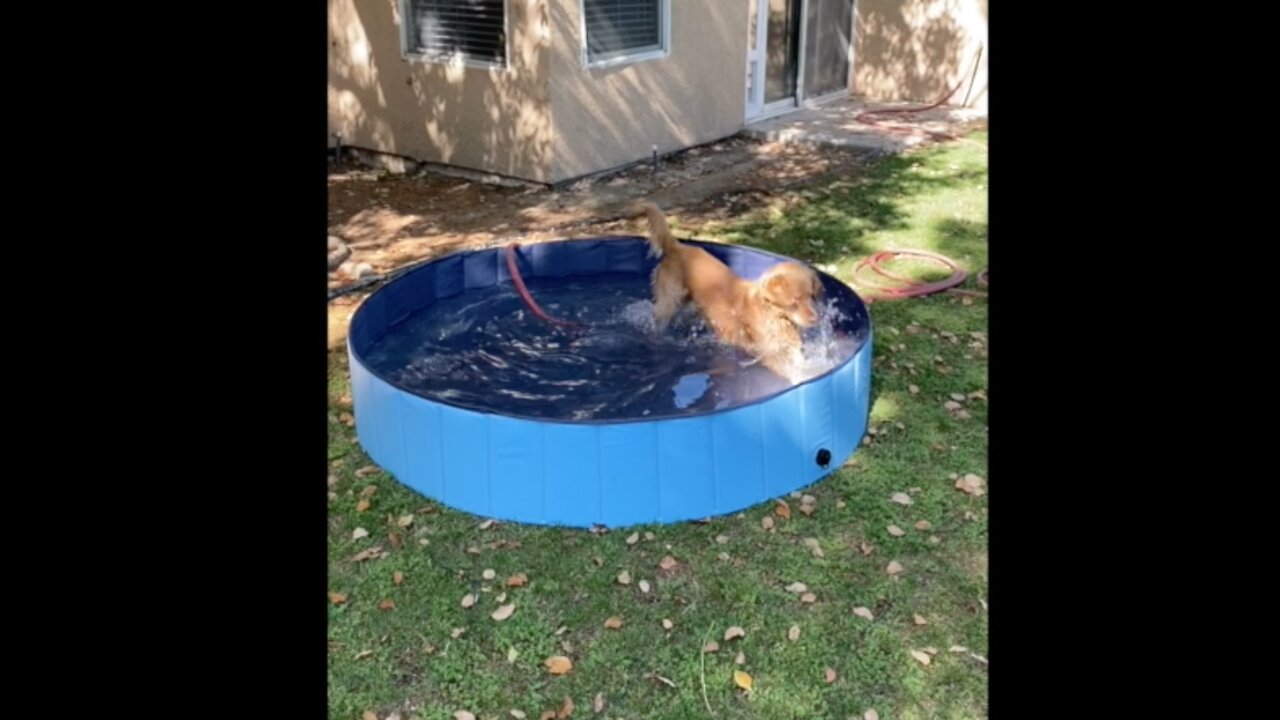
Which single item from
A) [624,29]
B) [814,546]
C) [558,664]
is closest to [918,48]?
[624,29]

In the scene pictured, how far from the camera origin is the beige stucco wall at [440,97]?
11.0 meters

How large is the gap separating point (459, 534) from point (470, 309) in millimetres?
3159

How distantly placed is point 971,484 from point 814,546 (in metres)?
1.11

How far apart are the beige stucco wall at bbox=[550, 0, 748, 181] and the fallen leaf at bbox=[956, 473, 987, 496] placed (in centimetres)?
721

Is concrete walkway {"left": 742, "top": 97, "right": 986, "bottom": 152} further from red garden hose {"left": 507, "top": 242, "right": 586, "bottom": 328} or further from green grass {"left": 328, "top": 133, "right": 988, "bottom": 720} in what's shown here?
green grass {"left": 328, "top": 133, "right": 988, "bottom": 720}

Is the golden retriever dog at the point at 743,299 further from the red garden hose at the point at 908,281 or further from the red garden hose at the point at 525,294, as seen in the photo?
the red garden hose at the point at 908,281

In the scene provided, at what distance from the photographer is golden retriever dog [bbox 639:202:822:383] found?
19.2 ft

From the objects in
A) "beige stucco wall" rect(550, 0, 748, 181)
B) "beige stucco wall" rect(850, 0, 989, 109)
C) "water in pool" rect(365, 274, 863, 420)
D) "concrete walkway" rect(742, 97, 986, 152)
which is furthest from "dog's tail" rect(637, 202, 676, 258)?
"beige stucco wall" rect(850, 0, 989, 109)

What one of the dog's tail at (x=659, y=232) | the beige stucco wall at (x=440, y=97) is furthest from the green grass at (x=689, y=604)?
the beige stucco wall at (x=440, y=97)

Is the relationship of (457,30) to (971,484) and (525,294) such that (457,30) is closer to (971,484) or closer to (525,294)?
(525,294)

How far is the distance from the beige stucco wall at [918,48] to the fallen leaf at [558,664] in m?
14.4
